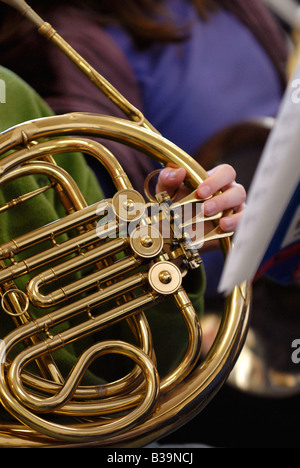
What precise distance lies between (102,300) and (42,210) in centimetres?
18

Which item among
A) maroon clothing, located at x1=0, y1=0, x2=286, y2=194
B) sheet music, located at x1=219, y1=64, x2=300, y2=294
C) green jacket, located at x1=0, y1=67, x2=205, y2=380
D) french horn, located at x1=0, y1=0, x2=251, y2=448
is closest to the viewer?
sheet music, located at x1=219, y1=64, x2=300, y2=294

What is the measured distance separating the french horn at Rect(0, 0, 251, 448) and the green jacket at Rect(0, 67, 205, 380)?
3.3 inches

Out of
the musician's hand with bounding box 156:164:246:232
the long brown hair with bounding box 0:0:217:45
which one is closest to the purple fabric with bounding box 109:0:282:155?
the long brown hair with bounding box 0:0:217:45

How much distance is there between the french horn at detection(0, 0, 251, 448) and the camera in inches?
21.5

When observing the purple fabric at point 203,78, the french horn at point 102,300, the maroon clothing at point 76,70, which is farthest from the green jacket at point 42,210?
the purple fabric at point 203,78

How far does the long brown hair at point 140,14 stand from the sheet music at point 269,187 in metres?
0.79

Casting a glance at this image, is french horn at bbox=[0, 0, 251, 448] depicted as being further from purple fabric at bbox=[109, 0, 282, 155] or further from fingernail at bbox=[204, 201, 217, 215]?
purple fabric at bbox=[109, 0, 282, 155]

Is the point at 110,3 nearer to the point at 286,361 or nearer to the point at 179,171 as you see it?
the point at 179,171

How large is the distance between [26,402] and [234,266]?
0.26 m

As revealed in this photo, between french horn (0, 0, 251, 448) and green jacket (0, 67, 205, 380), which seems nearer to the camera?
french horn (0, 0, 251, 448)

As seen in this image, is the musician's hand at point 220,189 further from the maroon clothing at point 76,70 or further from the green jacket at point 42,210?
the maroon clothing at point 76,70

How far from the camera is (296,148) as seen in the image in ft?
1.23

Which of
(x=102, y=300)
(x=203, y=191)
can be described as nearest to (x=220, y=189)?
(x=203, y=191)

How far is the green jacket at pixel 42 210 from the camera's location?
0.70m
